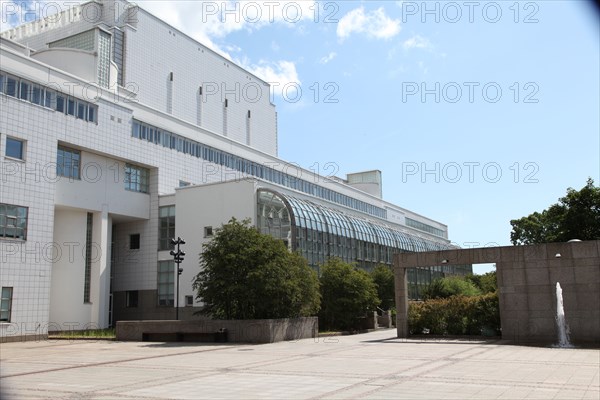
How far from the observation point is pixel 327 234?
148ft

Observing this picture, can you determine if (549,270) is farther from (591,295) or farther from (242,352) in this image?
(242,352)

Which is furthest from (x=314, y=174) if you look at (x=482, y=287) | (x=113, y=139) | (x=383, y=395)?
(x=383, y=395)

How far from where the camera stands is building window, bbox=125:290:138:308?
45.3m

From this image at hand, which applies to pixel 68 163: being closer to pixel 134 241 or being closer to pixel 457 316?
pixel 134 241

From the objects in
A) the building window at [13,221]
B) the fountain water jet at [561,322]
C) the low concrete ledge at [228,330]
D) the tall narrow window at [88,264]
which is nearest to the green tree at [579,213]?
the fountain water jet at [561,322]

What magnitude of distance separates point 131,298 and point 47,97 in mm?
17133

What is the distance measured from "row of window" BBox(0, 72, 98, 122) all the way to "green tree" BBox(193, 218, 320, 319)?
1583 centimetres

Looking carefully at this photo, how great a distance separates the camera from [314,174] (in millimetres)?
65688

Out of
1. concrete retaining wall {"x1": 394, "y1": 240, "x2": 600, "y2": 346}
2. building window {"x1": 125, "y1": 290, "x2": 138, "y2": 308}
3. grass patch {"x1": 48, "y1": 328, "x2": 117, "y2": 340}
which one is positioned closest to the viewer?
concrete retaining wall {"x1": 394, "y1": 240, "x2": 600, "y2": 346}

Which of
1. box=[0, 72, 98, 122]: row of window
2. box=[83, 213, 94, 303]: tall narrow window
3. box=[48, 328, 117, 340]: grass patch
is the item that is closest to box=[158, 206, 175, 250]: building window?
box=[83, 213, 94, 303]: tall narrow window

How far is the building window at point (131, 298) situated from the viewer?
1784 inches

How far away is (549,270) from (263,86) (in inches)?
2256

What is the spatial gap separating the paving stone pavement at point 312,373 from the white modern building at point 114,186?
14.8 meters

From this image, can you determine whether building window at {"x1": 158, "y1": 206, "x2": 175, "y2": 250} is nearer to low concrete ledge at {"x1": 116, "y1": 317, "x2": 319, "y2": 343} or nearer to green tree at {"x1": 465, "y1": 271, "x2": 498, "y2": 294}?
low concrete ledge at {"x1": 116, "y1": 317, "x2": 319, "y2": 343}
